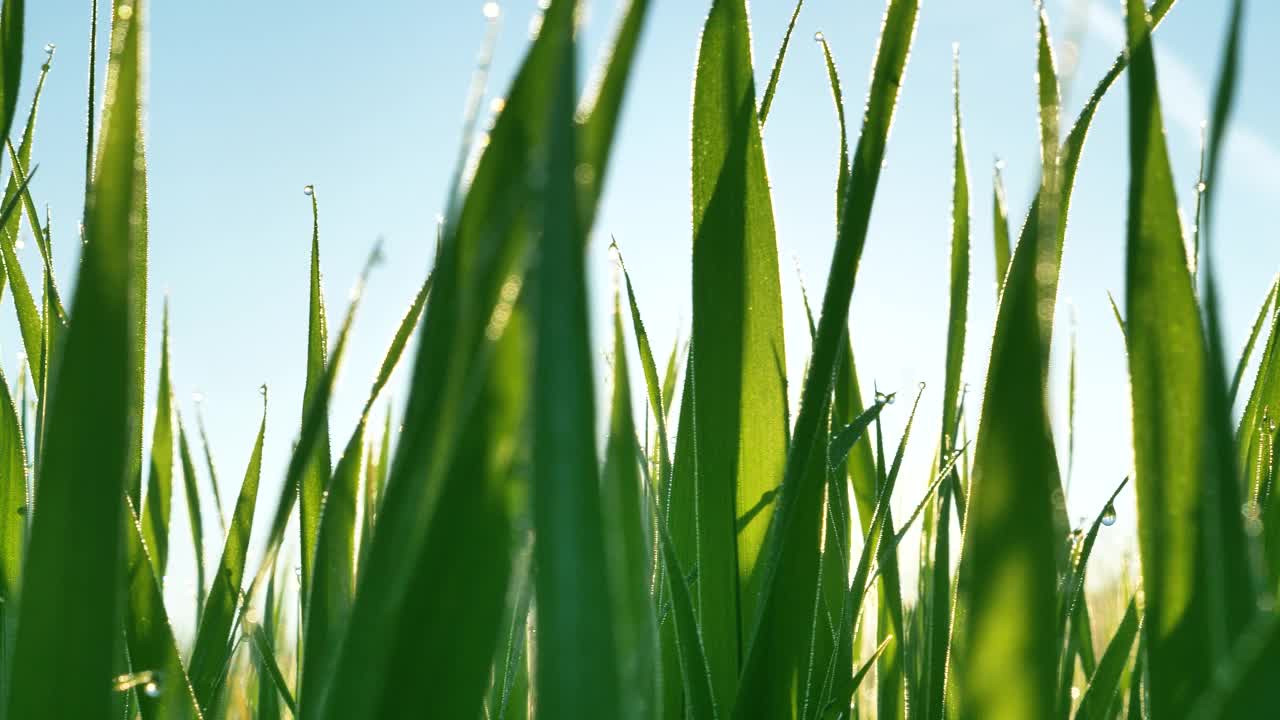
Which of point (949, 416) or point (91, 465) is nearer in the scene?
point (91, 465)

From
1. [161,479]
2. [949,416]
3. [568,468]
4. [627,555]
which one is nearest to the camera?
[568,468]

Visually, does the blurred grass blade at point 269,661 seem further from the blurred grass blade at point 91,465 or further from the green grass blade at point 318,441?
the blurred grass blade at point 91,465

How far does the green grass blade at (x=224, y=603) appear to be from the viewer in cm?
43

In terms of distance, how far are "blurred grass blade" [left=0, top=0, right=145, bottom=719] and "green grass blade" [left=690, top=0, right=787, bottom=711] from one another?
22 cm

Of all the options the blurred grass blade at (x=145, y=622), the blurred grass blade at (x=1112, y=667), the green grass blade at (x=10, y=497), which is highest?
the green grass blade at (x=10, y=497)

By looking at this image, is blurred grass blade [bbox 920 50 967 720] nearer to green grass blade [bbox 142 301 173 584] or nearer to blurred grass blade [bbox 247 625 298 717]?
blurred grass blade [bbox 247 625 298 717]

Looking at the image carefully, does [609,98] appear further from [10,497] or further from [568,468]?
[10,497]

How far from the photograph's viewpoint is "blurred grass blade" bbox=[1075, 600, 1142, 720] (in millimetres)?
533

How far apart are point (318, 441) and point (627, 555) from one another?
0.71ft

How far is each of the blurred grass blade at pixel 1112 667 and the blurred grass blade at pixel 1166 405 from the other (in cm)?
27

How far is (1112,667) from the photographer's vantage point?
21.5 inches

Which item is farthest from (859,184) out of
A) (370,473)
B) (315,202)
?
(370,473)

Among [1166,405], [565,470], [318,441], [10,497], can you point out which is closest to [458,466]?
[565,470]

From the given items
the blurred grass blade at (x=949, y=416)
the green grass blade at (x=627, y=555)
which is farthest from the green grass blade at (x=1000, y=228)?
the green grass blade at (x=627, y=555)
